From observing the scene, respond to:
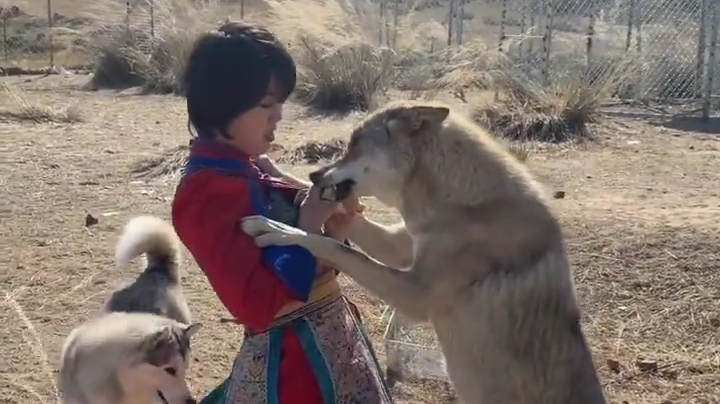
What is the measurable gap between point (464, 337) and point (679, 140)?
25.6 feet

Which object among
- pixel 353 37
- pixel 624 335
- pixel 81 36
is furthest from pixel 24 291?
pixel 81 36

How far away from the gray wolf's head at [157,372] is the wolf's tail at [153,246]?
55cm

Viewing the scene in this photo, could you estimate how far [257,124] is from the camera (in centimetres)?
272

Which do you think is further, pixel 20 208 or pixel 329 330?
pixel 20 208

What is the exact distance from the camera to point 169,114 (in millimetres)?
12000

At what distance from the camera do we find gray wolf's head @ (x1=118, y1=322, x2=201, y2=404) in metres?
3.43

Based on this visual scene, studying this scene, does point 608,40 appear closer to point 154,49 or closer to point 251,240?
point 154,49

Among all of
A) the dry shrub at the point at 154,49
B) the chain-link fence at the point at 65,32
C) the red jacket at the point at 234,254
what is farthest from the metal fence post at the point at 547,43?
the red jacket at the point at 234,254

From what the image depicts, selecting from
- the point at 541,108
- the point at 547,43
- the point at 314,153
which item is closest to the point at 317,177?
the point at 314,153

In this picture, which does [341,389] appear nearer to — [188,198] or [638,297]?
[188,198]

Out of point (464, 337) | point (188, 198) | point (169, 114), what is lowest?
point (169, 114)

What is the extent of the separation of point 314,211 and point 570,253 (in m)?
3.51

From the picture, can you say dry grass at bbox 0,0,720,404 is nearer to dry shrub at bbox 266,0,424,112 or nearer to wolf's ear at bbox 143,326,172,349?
dry shrub at bbox 266,0,424,112

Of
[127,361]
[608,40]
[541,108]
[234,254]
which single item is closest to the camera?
[234,254]
